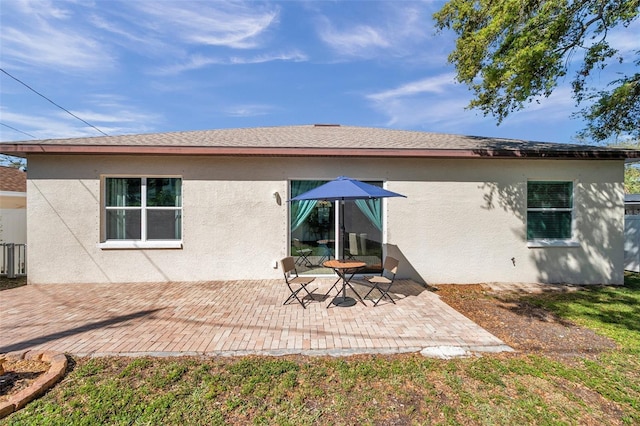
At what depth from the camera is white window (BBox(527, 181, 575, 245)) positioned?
7.83 m

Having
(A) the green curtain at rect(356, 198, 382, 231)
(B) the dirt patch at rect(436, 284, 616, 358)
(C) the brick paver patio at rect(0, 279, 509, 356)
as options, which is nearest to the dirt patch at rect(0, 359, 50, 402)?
(C) the brick paver patio at rect(0, 279, 509, 356)

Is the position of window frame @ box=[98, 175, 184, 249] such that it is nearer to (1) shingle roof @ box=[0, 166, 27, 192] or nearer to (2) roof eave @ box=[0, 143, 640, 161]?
(2) roof eave @ box=[0, 143, 640, 161]

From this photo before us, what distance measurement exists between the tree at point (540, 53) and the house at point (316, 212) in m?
1.65

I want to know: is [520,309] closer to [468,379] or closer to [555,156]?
[468,379]

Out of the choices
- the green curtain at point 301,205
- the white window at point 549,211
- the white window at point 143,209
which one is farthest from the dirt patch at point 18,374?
the white window at point 549,211

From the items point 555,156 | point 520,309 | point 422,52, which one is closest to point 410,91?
point 422,52

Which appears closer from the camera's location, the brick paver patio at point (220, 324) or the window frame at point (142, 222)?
the brick paver patio at point (220, 324)

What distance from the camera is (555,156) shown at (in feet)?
24.1

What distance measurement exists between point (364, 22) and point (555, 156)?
7271mm

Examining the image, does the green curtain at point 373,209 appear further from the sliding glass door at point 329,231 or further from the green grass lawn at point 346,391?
the green grass lawn at point 346,391

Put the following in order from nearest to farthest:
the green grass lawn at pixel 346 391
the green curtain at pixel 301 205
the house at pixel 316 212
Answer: the green grass lawn at pixel 346 391 → the house at pixel 316 212 → the green curtain at pixel 301 205

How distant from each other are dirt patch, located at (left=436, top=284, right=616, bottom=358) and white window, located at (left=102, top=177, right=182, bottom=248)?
279 inches

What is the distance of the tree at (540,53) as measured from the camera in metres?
6.52

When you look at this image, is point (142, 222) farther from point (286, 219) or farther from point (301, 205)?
point (301, 205)
